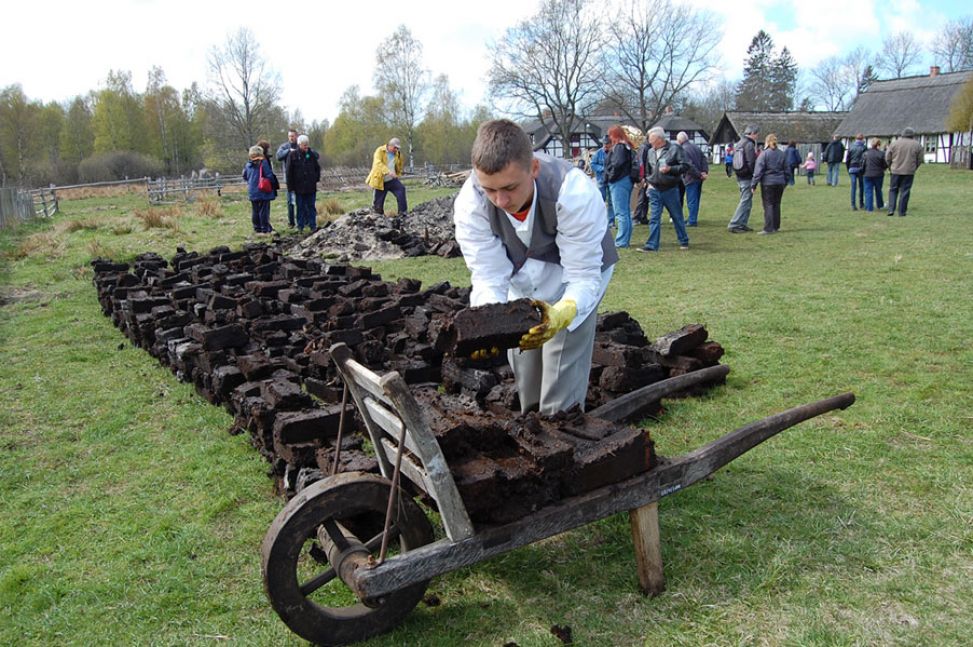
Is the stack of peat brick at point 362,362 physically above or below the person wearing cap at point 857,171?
below

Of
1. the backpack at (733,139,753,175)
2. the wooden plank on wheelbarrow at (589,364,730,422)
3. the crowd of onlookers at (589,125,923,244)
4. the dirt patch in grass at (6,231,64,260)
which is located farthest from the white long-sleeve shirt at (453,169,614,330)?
the dirt patch in grass at (6,231,64,260)

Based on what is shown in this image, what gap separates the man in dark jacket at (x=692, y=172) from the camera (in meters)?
14.1

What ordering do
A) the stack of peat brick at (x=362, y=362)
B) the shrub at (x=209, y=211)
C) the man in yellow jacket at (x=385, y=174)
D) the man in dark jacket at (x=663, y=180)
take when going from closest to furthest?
the stack of peat brick at (x=362, y=362) → the man in dark jacket at (x=663, y=180) → the man in yellow jacket at (x=385, y=174) → the shrub at (x=209, y=211)

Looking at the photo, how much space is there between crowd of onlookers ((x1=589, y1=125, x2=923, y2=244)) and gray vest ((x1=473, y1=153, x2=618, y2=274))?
30.4ft

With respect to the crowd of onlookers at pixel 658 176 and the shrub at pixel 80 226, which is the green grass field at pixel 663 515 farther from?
the shrub at pixel 80 226

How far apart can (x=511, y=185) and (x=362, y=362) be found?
11.1 feet

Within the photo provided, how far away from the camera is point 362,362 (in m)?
6.35

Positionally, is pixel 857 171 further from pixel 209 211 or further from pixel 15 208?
pixel 15 208

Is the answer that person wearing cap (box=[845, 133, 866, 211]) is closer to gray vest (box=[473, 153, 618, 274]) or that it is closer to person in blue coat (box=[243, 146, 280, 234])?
person in blue coat (box=[243, 146, 280, 234])

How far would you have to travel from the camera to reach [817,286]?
30.6 ft

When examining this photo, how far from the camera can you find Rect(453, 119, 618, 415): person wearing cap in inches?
131

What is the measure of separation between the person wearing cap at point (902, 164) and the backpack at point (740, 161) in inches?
163

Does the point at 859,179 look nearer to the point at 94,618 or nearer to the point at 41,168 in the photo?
the point at 94,618

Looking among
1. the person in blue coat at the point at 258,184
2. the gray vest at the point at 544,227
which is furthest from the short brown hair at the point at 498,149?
the person in blue coat at the point at 258,184
